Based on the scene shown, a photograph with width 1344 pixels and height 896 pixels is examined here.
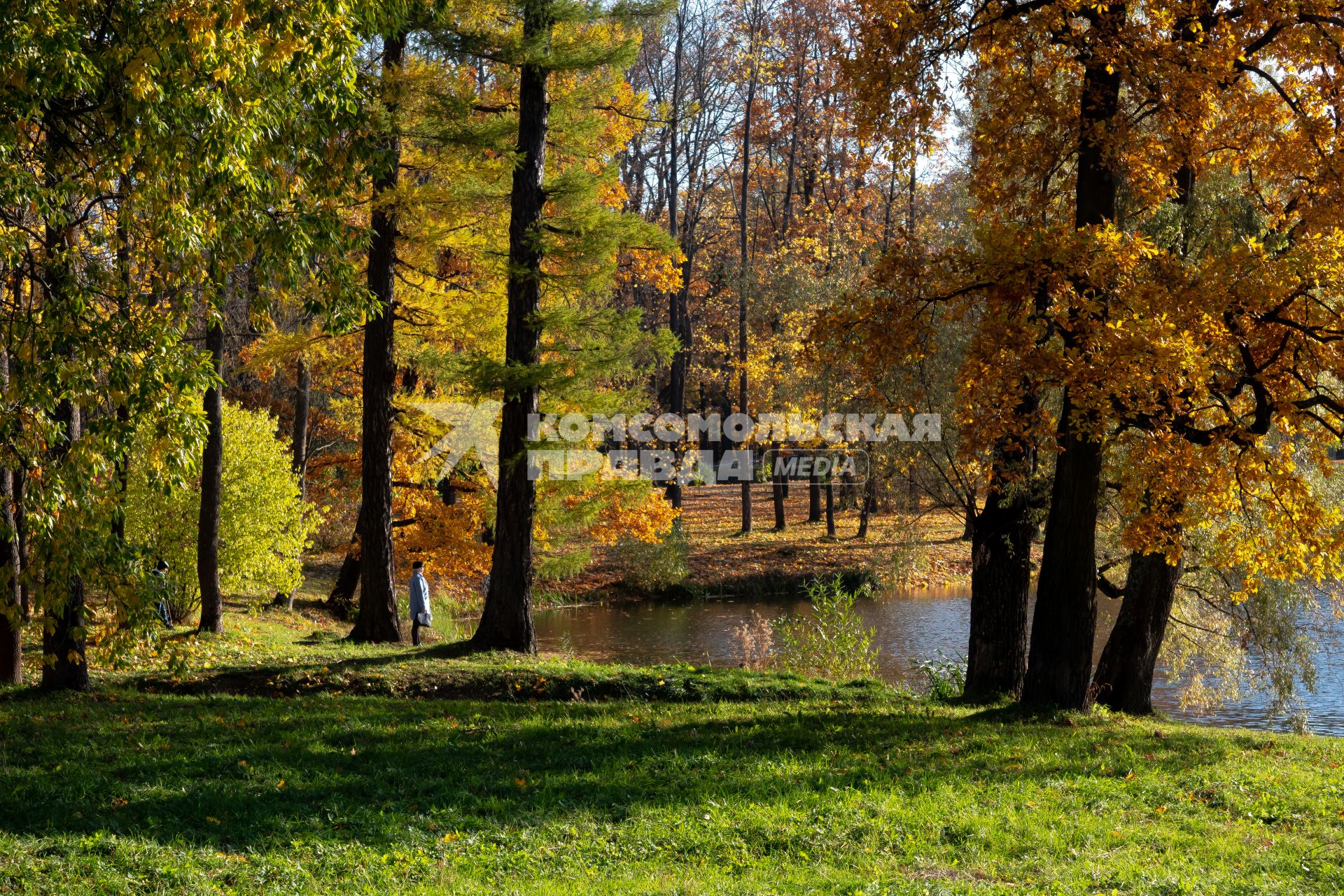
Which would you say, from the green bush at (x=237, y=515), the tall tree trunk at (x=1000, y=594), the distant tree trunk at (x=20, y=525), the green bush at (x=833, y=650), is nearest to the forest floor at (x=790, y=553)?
the green bush at (x=833, y=650)

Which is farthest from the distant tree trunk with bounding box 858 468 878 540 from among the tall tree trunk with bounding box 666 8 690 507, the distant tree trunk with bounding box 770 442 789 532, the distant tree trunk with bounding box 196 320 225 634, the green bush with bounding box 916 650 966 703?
the distant tree trunk with bounding box 196 320 225 634

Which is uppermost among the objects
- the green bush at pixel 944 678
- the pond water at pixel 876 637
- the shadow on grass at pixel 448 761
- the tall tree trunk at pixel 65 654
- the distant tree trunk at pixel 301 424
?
the distant tree trunk at pixel 301 424

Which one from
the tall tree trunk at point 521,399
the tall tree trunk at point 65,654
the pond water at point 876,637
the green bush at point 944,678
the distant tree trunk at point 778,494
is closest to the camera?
the tall tree trunk at point 65,654

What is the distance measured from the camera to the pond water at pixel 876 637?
15.0 meters

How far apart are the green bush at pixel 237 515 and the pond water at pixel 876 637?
5240 millimetres

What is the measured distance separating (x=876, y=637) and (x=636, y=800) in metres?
13.9

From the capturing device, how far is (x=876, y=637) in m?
20.0

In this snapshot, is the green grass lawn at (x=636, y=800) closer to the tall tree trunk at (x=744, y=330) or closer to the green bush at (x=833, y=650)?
the green bush at (x=833, y=650)

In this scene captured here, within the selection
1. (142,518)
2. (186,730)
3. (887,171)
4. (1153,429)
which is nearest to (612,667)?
(186,730)

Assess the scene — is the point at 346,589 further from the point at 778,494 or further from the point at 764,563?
the point at 778,494

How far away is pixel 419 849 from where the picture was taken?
5.81 m

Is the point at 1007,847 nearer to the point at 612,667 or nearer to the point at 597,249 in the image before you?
the point at 612,667

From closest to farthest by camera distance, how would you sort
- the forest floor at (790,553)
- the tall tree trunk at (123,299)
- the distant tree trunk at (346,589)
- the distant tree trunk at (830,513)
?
the tall tree trunk at (123,299), the distant tree trunk at (346,589), the forest floor at (790,553), the distant tree trunk at (830,513)

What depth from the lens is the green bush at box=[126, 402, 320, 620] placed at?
15195mm
